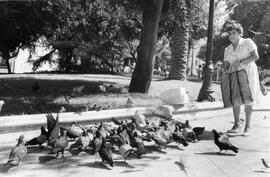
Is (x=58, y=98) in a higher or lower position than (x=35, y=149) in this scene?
higher

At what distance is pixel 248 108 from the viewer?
7680mm

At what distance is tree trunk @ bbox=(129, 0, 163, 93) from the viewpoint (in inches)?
523

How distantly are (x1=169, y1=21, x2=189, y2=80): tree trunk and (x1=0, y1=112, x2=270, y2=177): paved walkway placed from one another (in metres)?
11.6

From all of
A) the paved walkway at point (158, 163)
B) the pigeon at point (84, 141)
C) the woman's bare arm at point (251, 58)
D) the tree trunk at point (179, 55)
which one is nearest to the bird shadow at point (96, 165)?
the paved walkway at point (158, 163)

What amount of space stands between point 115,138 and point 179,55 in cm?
1307

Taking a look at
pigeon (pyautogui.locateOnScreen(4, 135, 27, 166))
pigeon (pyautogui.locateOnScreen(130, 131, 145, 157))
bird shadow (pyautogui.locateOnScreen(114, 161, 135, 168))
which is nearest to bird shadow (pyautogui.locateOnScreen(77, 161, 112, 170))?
bird shadow (pyautogui.locateOnScreen(114, 161, 135, 168))

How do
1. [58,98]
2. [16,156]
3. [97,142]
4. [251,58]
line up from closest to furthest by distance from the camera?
[16,156], [97,142], [251,58], [58,98]

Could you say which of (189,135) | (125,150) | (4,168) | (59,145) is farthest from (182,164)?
(4,168)

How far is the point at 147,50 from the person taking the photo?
43.8ft

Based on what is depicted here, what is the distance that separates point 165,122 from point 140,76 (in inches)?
252

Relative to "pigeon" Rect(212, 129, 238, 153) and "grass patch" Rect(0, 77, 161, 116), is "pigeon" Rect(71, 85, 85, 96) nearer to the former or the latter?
"grass patch" Rect(0, 77, 161, 116)

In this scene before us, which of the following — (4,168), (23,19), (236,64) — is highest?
(23,19)

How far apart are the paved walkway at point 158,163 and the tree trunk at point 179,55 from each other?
A: 1161 cm

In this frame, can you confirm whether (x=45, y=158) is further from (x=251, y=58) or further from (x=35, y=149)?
(x=251, y=58)
